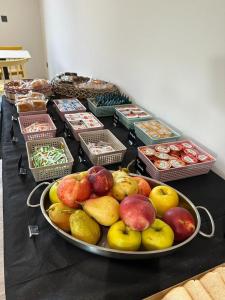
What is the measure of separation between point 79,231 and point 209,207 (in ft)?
1.48

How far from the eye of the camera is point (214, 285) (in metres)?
0.52

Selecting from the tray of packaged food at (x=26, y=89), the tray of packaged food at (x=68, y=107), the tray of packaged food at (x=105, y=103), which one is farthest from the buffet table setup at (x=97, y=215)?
the tray of packaged food at (x=26, y=89)

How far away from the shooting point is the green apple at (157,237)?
20.8 inches

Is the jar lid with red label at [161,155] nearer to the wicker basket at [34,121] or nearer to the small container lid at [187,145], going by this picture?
the small container lid at [187,145]

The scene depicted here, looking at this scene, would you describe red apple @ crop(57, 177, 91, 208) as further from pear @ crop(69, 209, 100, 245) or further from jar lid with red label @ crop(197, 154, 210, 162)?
jar lid with red label @ crop(197, 154, 210, 162)

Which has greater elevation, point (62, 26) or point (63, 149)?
point (62, 26)

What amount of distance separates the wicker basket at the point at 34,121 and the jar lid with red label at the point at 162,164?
1.64 feet

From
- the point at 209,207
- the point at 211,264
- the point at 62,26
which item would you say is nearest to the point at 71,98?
the point at 209,207

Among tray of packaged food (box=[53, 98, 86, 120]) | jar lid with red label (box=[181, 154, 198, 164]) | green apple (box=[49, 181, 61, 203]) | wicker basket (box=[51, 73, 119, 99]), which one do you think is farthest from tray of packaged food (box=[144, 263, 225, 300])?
wicker basket (box=[51, 73, 119, 99])

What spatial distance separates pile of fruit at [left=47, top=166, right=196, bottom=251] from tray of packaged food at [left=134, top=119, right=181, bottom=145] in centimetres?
44

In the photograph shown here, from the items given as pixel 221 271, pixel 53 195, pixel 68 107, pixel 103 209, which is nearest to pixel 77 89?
pixel 68 107

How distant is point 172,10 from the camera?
1.08 m

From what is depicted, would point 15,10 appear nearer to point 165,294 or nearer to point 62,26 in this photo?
point 62,26

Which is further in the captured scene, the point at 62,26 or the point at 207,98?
the point at 62,26
